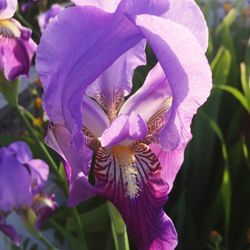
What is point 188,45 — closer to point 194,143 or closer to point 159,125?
point 159,125

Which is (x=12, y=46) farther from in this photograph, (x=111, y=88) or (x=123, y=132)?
(x=123, y=132)

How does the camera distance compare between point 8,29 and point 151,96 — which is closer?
point 151,96

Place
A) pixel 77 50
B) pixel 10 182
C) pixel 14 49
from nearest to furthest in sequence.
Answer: pixel 77 50, pixel 14 49, pixel 10 182

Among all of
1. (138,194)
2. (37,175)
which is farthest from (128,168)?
(37,175)

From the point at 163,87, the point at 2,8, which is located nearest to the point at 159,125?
the point at 163,87

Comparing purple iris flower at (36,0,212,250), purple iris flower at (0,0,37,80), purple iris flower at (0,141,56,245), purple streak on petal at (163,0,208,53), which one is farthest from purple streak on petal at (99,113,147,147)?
purple iris flower at (0,141,56,245)
